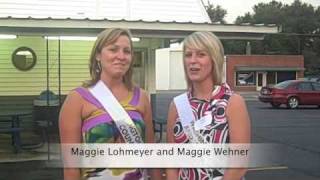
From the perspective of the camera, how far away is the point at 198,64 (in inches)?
109

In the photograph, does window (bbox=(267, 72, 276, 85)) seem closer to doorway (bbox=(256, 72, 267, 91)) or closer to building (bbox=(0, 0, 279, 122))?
doorway (bbox=(256, 72, 267, 91))

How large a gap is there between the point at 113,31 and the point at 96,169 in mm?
684

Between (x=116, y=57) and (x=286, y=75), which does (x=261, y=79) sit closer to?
(x=286, y=75)

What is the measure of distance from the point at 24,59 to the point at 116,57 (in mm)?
12086

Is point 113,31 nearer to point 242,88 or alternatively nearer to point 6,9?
point 6,9

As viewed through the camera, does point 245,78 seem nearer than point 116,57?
No

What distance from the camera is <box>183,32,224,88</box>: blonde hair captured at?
108 inches

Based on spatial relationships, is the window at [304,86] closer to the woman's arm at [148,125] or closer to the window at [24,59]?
the window at [24,59]

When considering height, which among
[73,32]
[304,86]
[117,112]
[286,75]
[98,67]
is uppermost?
[73,32]

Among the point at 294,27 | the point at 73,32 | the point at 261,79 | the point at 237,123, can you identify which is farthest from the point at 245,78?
the point at 237,123

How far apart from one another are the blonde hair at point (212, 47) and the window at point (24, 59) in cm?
1202

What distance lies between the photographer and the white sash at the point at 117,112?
107 inches

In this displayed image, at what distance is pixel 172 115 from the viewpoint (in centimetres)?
288

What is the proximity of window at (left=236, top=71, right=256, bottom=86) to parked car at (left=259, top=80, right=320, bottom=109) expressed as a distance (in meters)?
24.0
